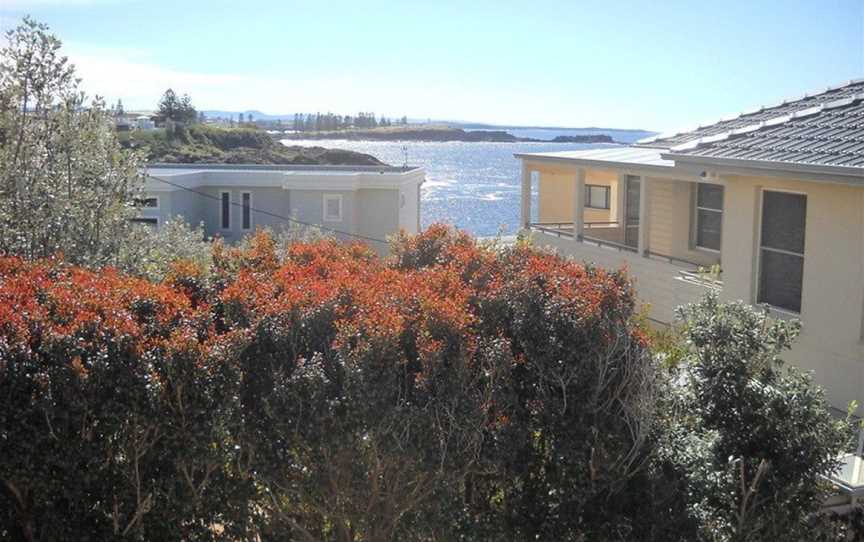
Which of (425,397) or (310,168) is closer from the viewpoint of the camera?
(425,397)

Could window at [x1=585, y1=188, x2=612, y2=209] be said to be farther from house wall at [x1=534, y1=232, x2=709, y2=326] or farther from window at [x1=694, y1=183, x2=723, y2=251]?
window at [x1=694, y1=183, x2=723, y2=251]

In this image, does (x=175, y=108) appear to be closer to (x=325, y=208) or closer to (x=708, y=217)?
(x=325, y=208)

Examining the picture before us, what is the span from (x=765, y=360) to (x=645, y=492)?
5.12 ft

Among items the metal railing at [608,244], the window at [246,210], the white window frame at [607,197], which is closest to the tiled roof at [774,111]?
the metal railing at [608,244]

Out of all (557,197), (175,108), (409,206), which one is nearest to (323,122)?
(175,108)

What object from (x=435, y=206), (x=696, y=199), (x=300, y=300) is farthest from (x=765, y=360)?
(x=435, y=206)

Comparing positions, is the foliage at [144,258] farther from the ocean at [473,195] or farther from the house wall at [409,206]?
the ocean at [473,195]

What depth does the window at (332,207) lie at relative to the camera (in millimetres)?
37219

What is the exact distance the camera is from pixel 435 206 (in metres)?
115

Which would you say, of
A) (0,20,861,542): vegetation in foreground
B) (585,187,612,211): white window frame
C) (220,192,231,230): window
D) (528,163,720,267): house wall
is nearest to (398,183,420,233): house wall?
(220,192,231,230): window

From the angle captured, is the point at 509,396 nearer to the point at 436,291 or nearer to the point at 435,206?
the point at 436,291

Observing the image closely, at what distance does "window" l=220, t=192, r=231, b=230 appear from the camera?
39438 millimetres

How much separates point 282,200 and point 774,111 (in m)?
26.9

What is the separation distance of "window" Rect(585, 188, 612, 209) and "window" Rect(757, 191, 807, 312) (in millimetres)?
11919
